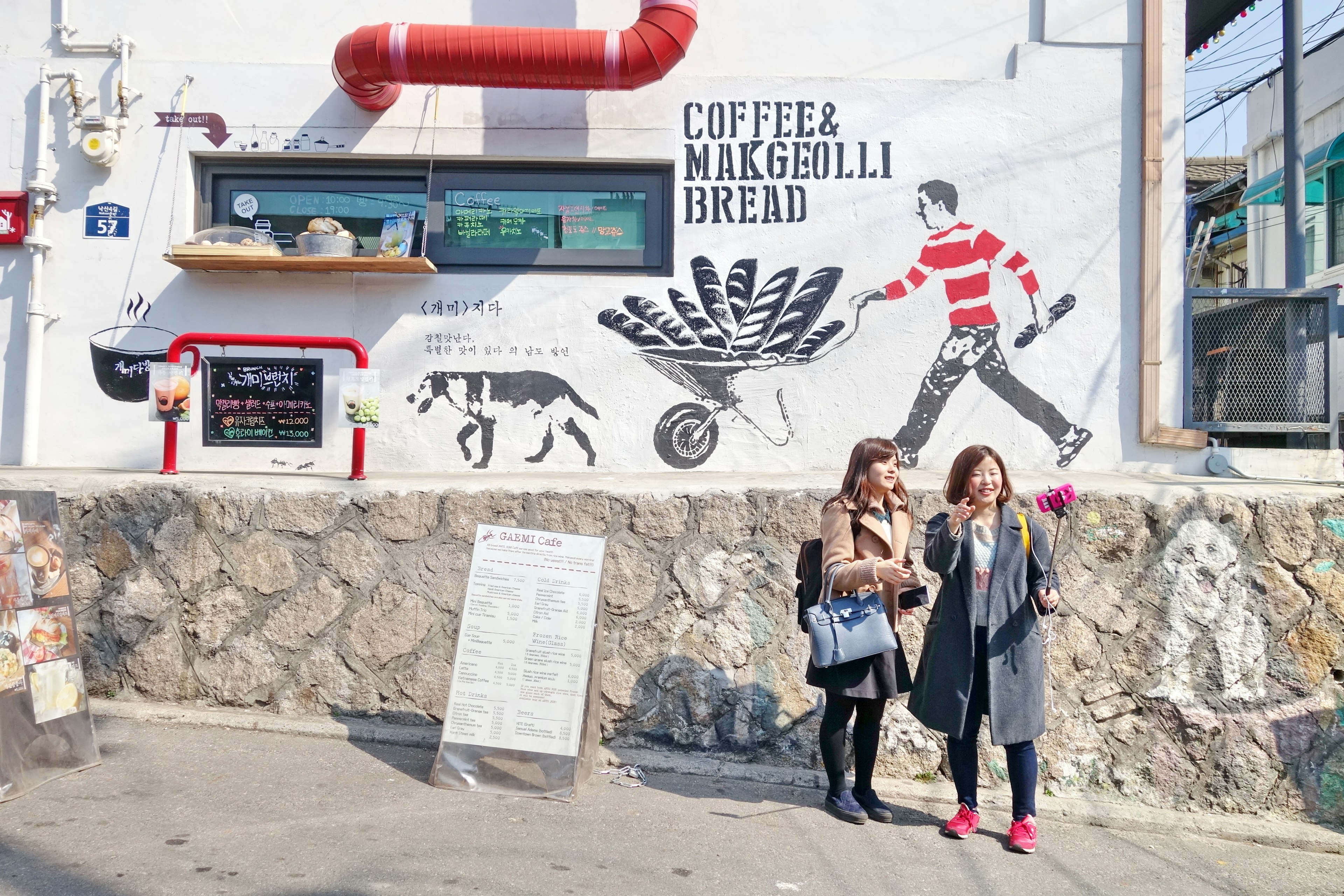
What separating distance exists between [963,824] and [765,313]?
10.9 ft

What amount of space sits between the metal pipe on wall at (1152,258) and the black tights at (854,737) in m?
3.12

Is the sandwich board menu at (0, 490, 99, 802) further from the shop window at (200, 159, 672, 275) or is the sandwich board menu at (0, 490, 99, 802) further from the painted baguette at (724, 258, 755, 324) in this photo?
the painted baguette at (724, 258, 755, 324)

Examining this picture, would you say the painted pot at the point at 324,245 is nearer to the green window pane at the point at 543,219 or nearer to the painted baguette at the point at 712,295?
the green window pane at the point at 543,219

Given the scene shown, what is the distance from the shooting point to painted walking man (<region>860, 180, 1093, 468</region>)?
20.4 ft

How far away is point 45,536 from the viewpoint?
4.38 metres

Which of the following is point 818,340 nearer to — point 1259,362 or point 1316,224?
point 1259,362

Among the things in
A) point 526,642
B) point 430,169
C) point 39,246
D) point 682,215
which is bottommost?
point 526,642

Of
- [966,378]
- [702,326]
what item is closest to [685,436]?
[702,326]

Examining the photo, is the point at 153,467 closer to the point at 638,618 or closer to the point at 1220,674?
the point at 638,618

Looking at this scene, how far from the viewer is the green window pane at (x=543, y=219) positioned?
251 inches

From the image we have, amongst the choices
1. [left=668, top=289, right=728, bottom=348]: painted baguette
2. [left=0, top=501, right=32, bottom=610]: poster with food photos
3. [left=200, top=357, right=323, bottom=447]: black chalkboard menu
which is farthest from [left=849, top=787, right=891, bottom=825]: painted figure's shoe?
[left=200, top=357, right=323, bottom=447]: black chalkboard menu

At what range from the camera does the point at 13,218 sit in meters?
6.23

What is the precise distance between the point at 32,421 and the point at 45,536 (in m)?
2.23

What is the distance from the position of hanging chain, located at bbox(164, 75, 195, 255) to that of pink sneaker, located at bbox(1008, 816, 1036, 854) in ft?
19.9
